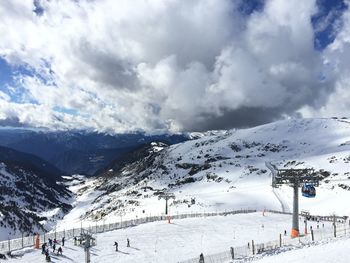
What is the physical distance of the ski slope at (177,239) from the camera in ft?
180

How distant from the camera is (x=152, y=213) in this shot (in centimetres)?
14025

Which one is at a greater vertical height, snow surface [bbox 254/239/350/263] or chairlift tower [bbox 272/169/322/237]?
chairlift tower [bbox 272/169/322/237]

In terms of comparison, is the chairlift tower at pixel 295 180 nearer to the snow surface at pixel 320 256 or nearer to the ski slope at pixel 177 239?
the ski slope at pixel 177 239

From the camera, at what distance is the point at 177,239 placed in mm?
67062

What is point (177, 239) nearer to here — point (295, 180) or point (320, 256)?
point (295, 180)

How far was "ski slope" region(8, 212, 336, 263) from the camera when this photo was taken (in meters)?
54.8

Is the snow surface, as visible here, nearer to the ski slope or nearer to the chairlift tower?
the ski slope

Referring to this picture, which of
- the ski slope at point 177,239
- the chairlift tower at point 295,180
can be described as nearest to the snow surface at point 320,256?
the ski slope at point 177,239

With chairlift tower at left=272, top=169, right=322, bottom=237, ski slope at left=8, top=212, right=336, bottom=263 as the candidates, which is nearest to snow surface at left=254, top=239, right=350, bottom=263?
ski slope at left=8, top=212, right=336, bottom=263

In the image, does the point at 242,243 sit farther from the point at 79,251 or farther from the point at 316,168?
the point at 316,168

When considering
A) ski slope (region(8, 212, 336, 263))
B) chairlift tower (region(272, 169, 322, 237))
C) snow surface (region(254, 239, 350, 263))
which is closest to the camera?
snow surface (region(254, 239, 350, 263))

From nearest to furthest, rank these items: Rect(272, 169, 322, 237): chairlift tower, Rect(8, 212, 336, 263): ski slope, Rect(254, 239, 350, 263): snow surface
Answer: Rect(254, 239, 350, 263): snow surface
Rect(8, 212, 336, 263): ski slope
Rect(272, 169, 322, 237): chairlift tower

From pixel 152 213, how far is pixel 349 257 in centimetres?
10707

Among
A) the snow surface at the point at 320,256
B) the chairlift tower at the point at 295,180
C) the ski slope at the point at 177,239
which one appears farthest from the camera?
the chairlift tower at the point at 295,180
